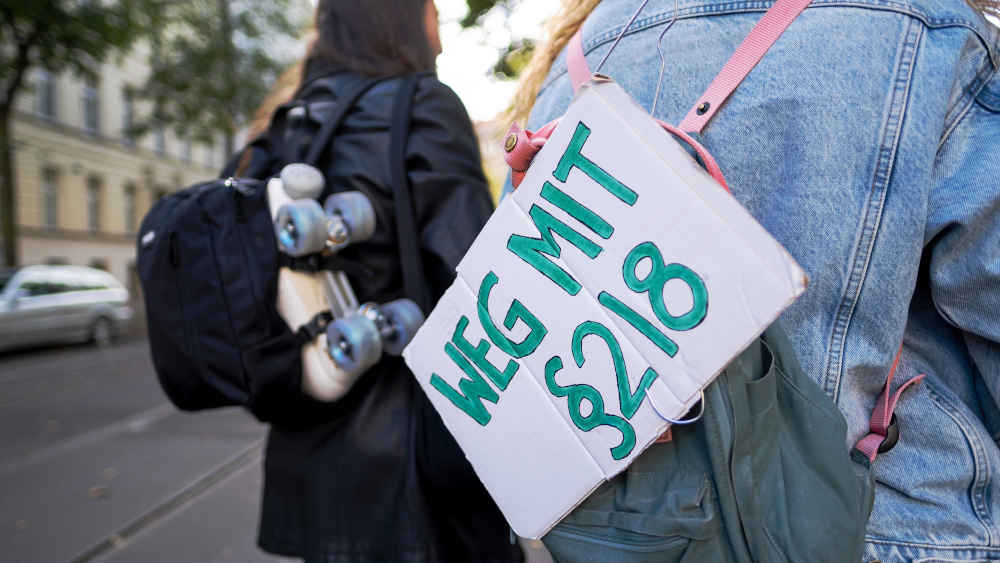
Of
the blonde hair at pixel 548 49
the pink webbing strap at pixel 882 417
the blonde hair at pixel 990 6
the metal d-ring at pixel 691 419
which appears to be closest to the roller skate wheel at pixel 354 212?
the blonde hair at pixel 548 49

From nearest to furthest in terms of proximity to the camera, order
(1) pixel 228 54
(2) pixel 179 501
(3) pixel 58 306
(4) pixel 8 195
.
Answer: (2) pixel 179 501 < (3) pixel 58 306 < (4) pixel 8 195 < (1) pixel 228 54

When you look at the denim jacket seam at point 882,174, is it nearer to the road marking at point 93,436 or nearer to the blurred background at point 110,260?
the blurred background at point 110,260

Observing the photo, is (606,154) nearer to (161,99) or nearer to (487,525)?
(487,525)

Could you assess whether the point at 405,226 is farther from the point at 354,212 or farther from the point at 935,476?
the point at 935,476

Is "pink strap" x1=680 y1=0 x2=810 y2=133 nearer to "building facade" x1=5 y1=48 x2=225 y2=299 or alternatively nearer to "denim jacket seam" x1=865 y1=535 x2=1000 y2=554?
"denim jacket seam" x1=865 y1=535 x2=1000 y2=554

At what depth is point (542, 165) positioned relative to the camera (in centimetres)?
87

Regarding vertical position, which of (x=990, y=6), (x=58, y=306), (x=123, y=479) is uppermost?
(x=990, y=6)

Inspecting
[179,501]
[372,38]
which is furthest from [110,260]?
[372,38]

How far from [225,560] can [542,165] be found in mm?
3232

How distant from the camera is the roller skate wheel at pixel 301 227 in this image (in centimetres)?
135

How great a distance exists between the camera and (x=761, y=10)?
930 millimetres

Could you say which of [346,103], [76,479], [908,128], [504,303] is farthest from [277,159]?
[76,479]

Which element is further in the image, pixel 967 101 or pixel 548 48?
pixel 548 48

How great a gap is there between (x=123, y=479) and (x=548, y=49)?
14.9 feet
